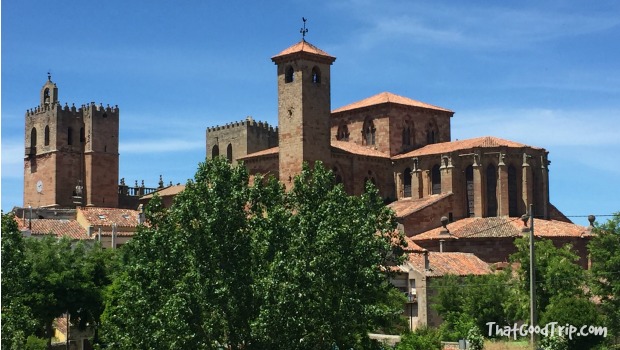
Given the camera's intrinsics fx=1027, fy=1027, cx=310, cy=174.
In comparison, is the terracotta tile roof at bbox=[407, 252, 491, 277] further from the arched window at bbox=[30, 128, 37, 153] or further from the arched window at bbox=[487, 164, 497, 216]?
the arched window at bbox=[30, 128, 37, 153]

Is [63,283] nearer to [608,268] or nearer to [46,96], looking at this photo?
[608,268]

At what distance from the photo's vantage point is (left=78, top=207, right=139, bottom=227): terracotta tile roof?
70.1 m

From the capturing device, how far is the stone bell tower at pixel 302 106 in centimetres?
6419

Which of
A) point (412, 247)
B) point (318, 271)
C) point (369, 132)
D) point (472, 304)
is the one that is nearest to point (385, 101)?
point (369, 132)

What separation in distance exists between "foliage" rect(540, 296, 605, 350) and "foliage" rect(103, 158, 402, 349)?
11.5 metres

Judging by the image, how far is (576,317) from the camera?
4156 centimetres

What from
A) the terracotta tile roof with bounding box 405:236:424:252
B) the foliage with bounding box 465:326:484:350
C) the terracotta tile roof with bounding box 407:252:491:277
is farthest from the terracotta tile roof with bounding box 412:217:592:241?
the foliage with bounding box 465:326:484:350

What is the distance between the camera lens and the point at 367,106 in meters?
73.6

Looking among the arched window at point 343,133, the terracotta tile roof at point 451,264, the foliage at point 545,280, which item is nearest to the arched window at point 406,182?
the arched window at point 343,133

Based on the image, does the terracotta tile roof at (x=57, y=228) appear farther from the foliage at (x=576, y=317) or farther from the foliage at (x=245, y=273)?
the foliage at (x=576, y=317)

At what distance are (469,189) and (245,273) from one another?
38.7m

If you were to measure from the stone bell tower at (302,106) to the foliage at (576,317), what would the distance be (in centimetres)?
2465

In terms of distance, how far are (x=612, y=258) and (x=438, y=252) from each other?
1458 centimetres

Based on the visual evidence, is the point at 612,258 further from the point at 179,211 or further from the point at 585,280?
the point at 179,211
